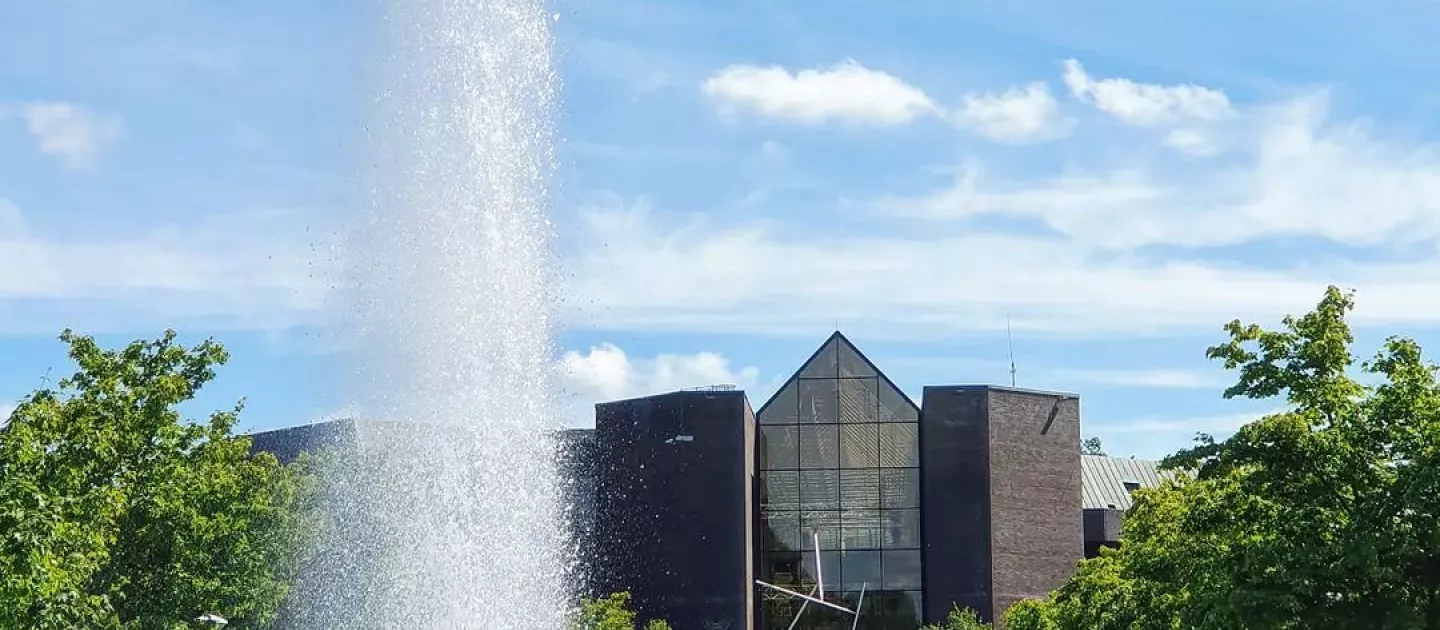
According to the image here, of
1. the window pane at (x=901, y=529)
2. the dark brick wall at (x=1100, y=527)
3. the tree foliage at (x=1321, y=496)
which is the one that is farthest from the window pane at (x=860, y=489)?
the tree foliage at (x=1321, y=496)

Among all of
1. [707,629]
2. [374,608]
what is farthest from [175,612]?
[707,629]

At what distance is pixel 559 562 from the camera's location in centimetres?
2806

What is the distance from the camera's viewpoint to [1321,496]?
2209 centimetres

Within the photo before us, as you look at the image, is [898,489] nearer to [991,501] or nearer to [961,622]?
→ [991,501]

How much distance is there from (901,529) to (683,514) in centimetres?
768

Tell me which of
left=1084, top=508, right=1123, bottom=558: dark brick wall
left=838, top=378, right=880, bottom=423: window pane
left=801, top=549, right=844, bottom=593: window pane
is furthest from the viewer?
left=1084, top=508, right=1123, bottom=558: dark brick wall

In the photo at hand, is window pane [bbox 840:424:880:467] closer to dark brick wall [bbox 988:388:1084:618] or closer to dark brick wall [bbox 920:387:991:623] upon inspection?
dark brick wall [bbox 920:387:991:623]

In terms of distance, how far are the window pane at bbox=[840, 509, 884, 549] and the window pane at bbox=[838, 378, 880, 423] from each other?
3208mm

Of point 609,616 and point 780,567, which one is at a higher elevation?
point 780,567

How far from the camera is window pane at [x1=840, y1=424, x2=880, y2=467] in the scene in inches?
2482

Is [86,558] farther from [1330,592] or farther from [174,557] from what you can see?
[1330,592]

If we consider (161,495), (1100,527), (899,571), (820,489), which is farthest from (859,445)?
(161,495)

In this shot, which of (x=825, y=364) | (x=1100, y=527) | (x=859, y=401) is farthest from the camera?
(x=1100, y=527)

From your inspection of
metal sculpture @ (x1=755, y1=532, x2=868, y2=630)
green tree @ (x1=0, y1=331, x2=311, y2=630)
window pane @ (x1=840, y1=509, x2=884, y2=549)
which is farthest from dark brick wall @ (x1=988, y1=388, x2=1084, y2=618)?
green tree @ (x1=0, y1=331, x2=311, y2=630)
